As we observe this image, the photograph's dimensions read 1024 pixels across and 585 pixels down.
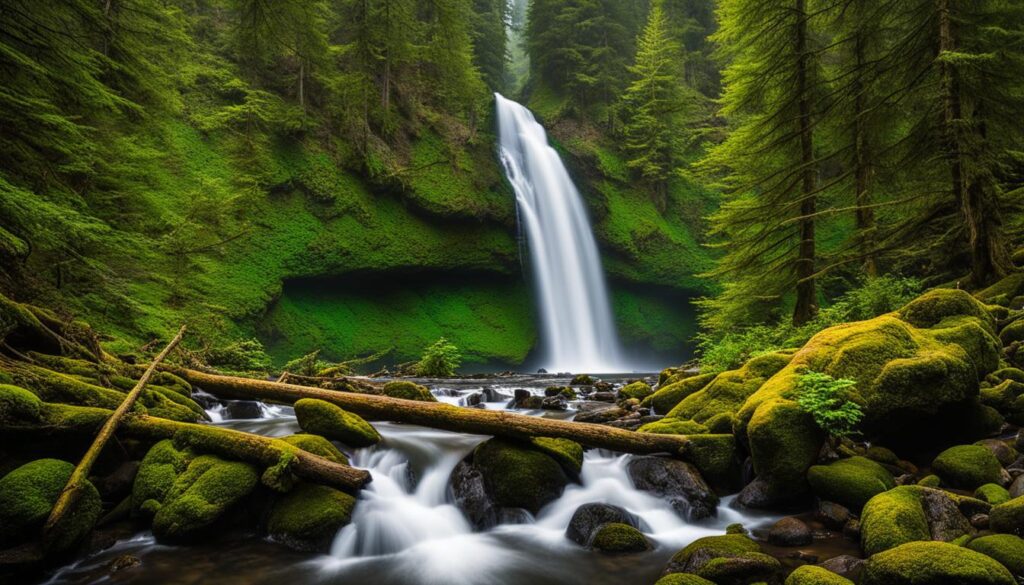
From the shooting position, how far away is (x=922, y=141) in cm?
938

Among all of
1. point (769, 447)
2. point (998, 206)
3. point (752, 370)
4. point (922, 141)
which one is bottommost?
point (769, 447)

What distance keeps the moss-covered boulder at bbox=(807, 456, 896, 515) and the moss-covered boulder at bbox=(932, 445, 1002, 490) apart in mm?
456

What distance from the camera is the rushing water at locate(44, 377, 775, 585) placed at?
13.2 ft

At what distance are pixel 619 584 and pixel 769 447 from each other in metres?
2.07

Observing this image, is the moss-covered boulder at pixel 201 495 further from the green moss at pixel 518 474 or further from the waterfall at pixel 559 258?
the waterfall at pixel 559 258

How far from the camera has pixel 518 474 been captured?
5.42 m

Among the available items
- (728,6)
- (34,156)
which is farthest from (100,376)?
(728,6)

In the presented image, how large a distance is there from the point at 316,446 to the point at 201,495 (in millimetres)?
1173

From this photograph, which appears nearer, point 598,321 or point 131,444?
point 131,444

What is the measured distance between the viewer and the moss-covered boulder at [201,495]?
13.7 feet

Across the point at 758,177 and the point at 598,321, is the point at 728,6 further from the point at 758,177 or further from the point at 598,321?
the point at 598,321

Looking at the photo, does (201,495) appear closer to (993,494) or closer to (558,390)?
(993,494)

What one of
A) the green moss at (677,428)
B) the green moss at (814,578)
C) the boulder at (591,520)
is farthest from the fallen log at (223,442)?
the green moss at (814,578)

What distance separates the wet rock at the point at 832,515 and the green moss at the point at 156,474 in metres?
5.81
